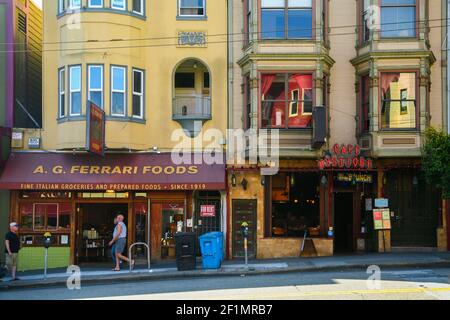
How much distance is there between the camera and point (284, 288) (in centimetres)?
1331

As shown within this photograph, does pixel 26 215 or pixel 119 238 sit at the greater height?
pixel 26 215

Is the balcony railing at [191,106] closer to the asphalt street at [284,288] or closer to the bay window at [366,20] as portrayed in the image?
the bay window at [366,20]

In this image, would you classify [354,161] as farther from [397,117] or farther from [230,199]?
[230,199]

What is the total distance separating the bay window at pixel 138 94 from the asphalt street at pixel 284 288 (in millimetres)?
6873

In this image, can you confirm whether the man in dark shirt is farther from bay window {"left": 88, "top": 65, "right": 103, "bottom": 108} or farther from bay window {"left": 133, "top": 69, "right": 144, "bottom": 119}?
bay window {"left": 133, "top": 69, "right": 144, "bottom": 119}

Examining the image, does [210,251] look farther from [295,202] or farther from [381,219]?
[381,219]

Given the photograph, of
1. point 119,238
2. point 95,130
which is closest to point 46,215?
point 119,238

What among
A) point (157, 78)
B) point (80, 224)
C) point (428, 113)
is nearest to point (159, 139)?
point (157, 78)

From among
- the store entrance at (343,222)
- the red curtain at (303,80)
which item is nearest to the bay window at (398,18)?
the red curtain at (303,80)

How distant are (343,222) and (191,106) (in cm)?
706

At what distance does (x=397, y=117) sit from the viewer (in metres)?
20.1

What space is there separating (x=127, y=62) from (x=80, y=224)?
19.7 feet

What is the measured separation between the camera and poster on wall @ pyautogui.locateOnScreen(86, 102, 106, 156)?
60.5ft

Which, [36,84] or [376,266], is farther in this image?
[36,84]
